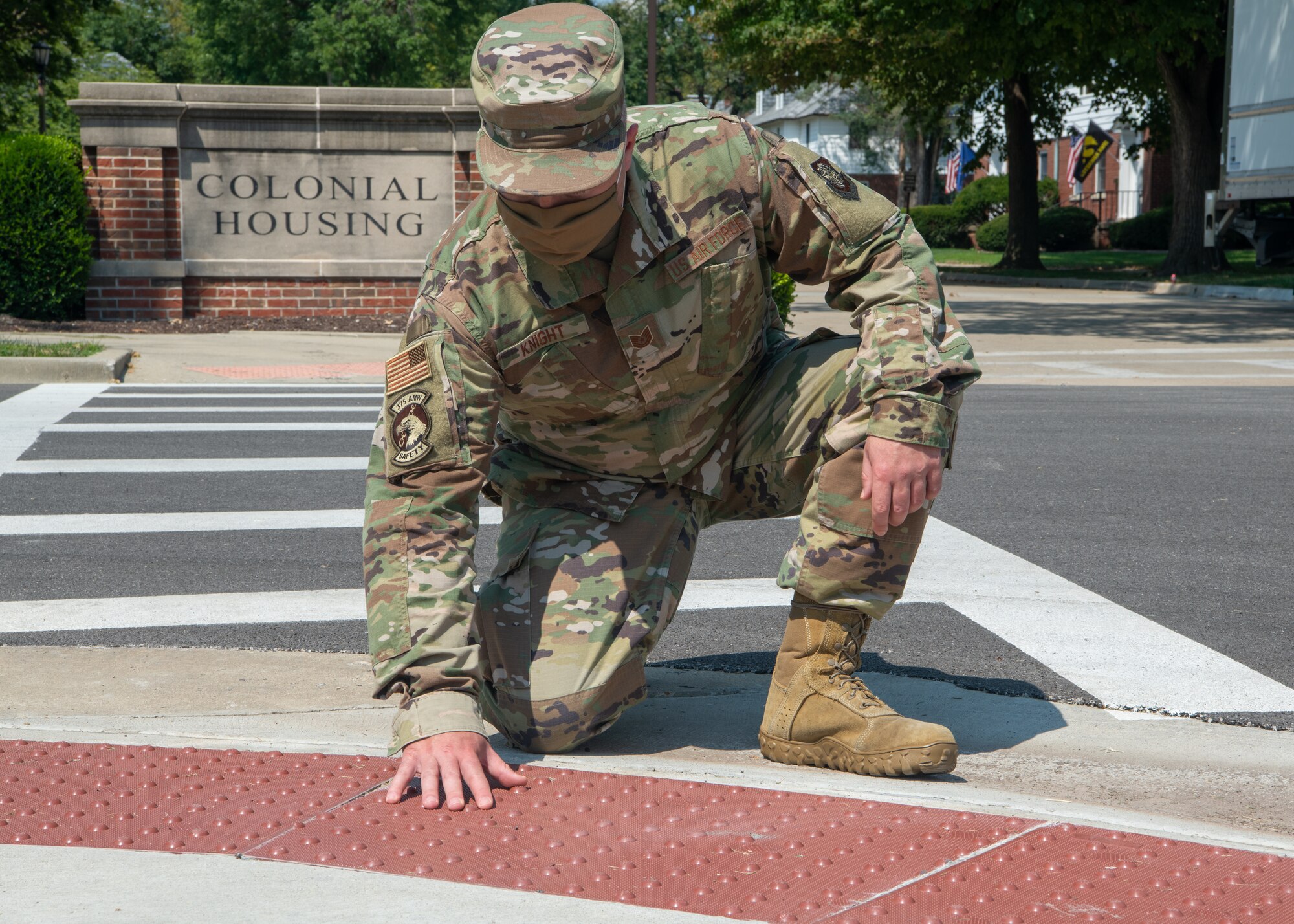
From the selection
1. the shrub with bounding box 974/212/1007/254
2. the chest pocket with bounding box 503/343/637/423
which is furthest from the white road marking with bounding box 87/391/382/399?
the shrub with bounding box 974/212/1007/254

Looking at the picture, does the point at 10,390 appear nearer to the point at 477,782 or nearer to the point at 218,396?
the point at 218,396

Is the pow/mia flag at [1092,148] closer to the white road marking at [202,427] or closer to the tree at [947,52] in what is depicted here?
the tree at [947,52]

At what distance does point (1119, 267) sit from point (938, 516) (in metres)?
24.7

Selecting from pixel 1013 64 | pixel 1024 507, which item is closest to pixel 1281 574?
pixel 1024 507

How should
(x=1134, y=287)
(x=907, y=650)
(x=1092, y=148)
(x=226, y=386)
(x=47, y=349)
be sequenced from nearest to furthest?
1. (x=907, y=650)
2. (x=226, y=386)
3. (x=47, y=349)
4. (x=1134, y=287)
5. (x=1092, y=148)

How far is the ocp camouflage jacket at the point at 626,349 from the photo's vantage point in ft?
8.34

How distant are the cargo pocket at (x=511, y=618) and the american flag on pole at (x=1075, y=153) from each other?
4432 cm

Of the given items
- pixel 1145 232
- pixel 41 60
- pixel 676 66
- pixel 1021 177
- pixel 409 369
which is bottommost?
pixel 1145 232

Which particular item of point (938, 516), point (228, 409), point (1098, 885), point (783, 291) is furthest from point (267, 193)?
point (1098, 885)

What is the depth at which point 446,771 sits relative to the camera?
2420 mm

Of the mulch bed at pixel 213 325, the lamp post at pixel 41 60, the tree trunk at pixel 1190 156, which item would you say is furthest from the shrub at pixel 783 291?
the lamp post at pixel 41 60

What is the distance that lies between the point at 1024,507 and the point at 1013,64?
18.4 metres

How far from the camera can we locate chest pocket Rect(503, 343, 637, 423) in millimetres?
2797

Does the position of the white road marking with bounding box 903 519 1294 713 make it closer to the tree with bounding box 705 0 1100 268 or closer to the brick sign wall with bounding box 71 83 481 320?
the brick sign wall with bounding box 71 83 481 320
